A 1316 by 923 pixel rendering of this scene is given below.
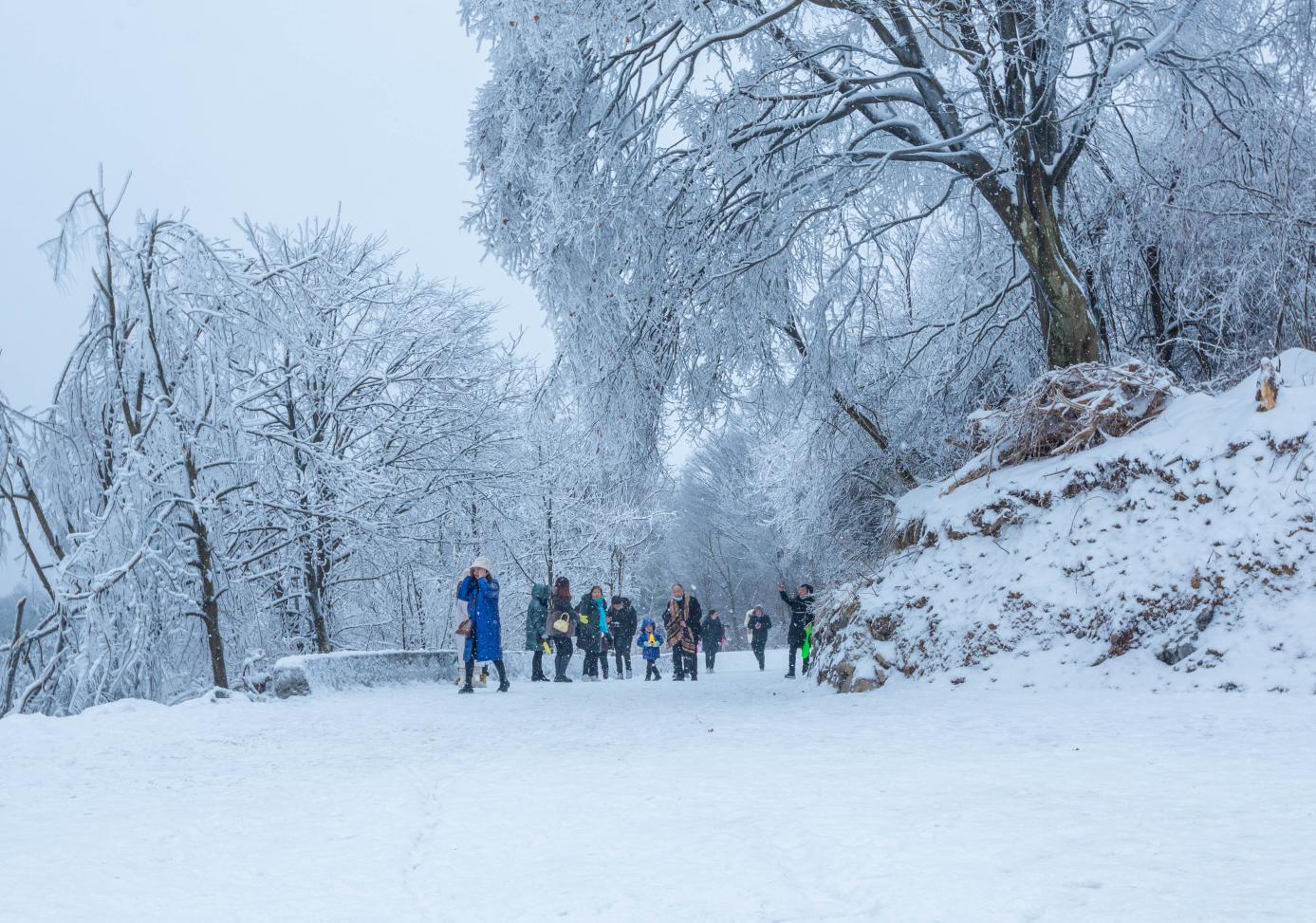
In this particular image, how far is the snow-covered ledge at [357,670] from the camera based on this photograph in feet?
37.3

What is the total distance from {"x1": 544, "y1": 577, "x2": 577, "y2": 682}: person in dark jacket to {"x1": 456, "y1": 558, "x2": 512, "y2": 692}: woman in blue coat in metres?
3.74

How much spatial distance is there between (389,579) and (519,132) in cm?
1815

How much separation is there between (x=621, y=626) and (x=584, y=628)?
2.79 metres

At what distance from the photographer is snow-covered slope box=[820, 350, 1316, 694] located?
7133mm

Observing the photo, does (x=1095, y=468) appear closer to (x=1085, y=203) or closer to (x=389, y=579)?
(x=1085, y=203)

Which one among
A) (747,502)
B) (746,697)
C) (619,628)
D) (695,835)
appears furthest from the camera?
(747,502)

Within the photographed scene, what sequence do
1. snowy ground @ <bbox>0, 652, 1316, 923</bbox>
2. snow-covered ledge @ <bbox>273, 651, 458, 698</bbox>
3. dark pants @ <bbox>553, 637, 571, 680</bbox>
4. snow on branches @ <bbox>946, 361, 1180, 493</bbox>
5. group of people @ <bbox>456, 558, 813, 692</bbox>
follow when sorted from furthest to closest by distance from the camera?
dark pants @ <bbox>553, 637, 571, 680</bbox>, group of people @ <bbox>456, 558, 813, 692</bbox>, snow-covered ledge @ <bbox>273, 651, 458, 698</bbox>, snow on branches @ <bbox>946, 361, 1180, 493</bbox>, snowy ground @ <bbox>0, 652, 1316, 923</bbox>

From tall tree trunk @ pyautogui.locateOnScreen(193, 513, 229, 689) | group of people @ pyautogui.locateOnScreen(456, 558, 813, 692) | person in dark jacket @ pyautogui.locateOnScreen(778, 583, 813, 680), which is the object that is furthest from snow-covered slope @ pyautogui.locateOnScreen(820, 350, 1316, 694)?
person in dark jacket @ pyautogui.locateOnScreen(778, 583, 813, 680)

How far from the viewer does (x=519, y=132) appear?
9.61 m

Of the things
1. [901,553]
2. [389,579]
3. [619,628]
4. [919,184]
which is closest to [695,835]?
[901,553]

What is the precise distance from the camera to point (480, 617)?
1304cm

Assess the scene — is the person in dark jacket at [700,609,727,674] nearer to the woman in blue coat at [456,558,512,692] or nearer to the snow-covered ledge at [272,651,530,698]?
the snow-covered ledge at [272,651,530,698]

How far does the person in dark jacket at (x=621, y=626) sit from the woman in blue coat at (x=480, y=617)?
8254 millimetres

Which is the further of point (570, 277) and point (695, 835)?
point (570, 277)
